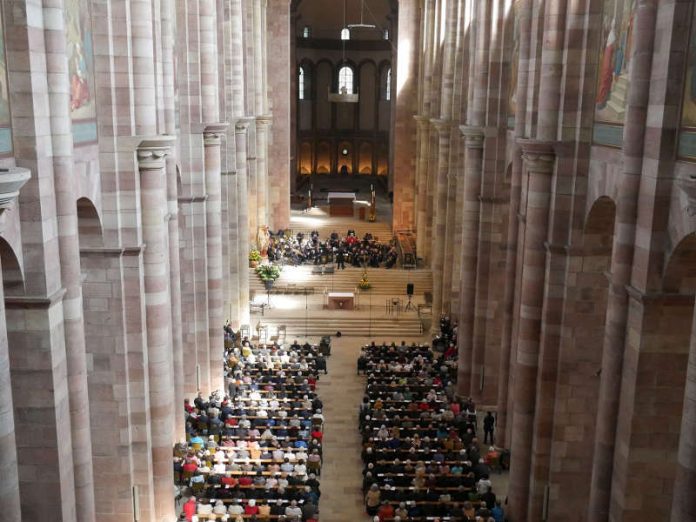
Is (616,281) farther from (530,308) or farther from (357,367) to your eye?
(357,367)

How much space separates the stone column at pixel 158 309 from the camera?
18.5 meters

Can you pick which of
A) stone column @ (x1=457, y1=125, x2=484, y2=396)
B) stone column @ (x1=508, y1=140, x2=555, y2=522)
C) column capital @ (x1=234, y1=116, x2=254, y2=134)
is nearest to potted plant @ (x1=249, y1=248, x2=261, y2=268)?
column capital @ (x1=234, y1=116, x2=254, y2=134)

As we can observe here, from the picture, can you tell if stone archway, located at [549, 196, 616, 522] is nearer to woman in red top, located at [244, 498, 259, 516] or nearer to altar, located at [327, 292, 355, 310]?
woman in red top, located at [244, 498, 259, 516]

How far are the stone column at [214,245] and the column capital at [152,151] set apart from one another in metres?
8.45

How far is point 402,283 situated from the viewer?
45.2 metres

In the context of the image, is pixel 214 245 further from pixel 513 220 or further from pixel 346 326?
pixel 346 326

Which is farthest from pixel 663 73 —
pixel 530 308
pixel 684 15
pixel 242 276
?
pixel 242 276

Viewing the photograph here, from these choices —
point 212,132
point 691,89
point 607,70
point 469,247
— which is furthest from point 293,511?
point 691,89

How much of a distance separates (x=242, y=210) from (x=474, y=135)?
14005 millimetres

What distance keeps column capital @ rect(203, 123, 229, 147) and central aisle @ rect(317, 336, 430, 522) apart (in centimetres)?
1078

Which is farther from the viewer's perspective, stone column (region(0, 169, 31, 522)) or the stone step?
the stone step

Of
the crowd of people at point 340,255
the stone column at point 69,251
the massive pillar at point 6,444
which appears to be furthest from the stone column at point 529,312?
the crowd of people at point 340,255

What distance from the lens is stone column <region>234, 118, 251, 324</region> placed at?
121 ft

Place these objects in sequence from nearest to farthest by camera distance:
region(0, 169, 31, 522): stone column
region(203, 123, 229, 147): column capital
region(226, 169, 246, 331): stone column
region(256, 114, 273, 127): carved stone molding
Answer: region(0, 169, 31, 522): stone column < region(203, 123, 229, 147): column capital < region(226, 169, 246, 331): stone column < region(256, 114, 273, 127): carved stone molding
